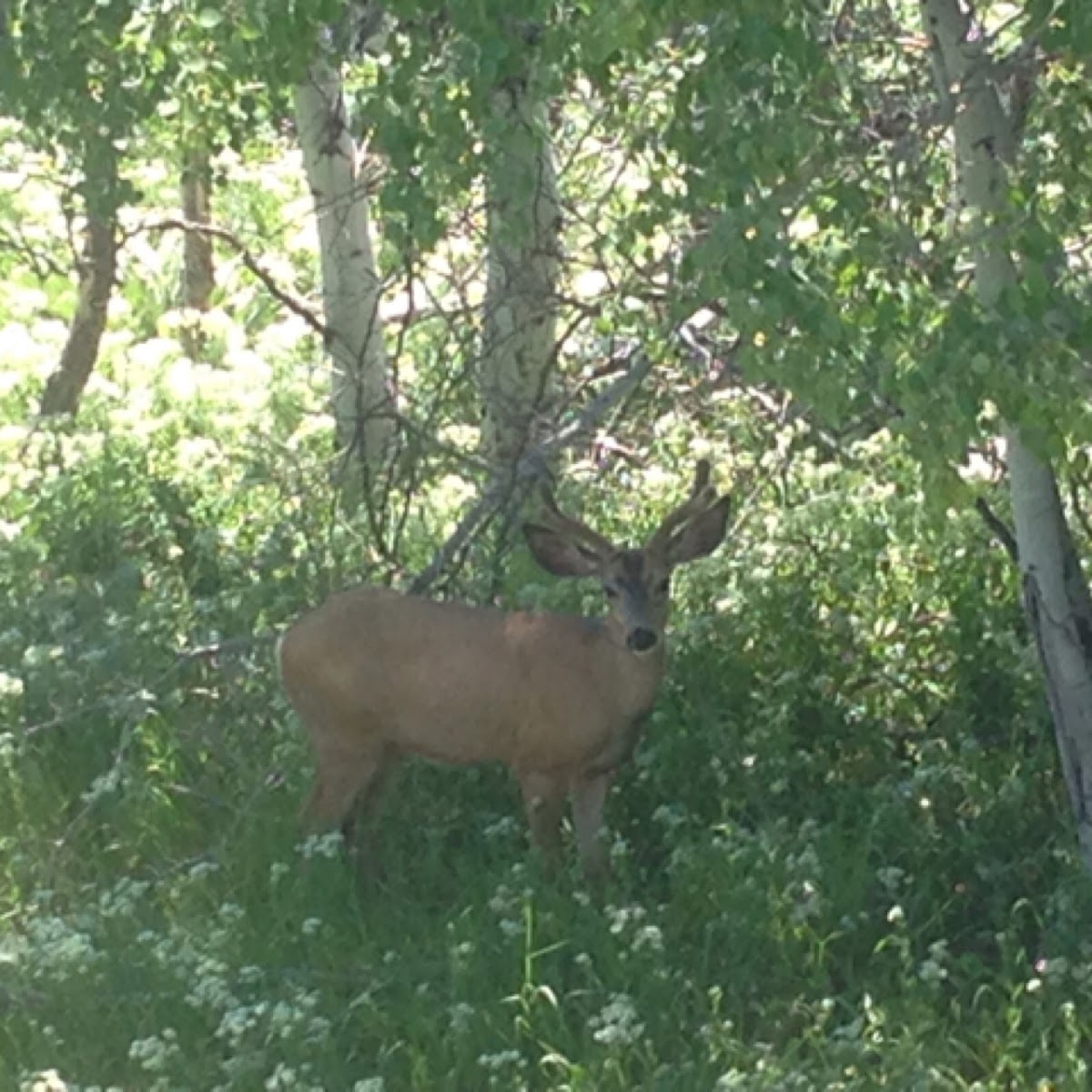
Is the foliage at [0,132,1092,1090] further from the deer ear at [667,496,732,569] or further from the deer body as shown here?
the deer ear at [667,496,732,569]

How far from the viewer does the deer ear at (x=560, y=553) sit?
307 inches

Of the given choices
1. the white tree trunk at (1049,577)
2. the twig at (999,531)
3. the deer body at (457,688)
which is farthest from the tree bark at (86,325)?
the white tree trunk at (1049,577)

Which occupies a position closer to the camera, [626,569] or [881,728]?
[626,569]

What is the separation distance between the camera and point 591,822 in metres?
7.73

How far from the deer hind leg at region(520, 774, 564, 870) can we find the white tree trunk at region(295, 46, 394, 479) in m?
2.54

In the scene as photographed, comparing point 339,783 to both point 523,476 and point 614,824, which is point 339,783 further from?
point 523,476

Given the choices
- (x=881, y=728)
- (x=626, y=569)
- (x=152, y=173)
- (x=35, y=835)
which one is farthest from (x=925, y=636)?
(x=152, y=173)

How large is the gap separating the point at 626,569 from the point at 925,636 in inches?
52.9

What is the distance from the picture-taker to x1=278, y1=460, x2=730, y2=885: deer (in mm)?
7750

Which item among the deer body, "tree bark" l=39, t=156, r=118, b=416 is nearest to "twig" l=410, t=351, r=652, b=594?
the deer body

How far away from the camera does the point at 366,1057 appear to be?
6449 mm

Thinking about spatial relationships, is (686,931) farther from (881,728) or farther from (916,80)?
(916,80)

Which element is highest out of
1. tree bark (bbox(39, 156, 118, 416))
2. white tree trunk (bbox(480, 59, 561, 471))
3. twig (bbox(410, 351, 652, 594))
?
tree bark (bbox(39, 156, 118, 416))

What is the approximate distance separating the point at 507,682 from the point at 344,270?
3.48 m
